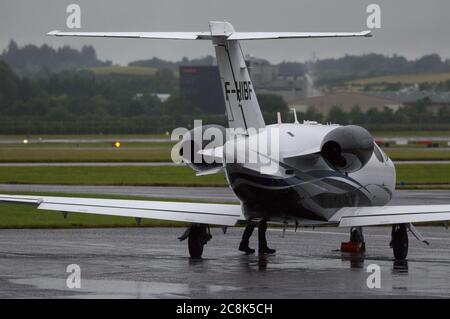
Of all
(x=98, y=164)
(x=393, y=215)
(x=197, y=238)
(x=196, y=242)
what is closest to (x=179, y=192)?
(x=197, y=238)

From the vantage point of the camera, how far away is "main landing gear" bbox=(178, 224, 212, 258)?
2506 cm

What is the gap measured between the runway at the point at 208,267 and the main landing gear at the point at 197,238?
1.13 feet

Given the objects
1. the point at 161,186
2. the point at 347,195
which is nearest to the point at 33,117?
the point at 161,186

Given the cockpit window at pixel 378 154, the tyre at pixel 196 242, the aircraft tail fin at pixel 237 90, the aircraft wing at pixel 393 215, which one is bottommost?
the tyre at pixel 196 242

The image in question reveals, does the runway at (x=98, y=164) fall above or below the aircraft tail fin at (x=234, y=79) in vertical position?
below

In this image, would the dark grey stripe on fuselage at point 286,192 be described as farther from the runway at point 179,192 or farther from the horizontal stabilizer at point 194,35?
the runway at point 179,192

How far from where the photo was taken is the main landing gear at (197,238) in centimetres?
2506

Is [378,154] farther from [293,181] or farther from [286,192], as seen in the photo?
[286,192]

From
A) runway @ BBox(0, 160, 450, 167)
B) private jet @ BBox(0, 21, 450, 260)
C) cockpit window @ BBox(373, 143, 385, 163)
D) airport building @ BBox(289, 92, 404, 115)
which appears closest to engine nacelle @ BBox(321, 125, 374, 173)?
private jet @ BBox(0, 21, 450, 260)

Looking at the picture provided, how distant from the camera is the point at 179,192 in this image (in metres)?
47.6

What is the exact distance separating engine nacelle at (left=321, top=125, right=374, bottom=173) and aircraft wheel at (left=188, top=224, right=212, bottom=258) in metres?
3.70

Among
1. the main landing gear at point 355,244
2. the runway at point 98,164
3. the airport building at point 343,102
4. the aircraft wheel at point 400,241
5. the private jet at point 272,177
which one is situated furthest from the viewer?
the airport building at point 343,102

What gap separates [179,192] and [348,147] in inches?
1000

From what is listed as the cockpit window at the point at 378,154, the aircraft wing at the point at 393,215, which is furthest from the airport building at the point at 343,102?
the aircraft wing at the point at 393,215
